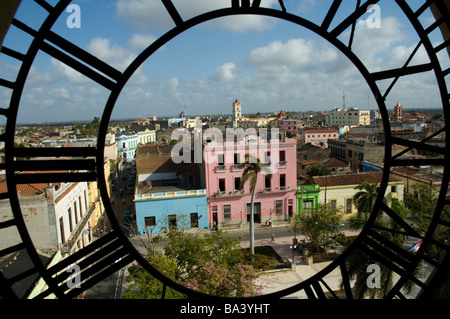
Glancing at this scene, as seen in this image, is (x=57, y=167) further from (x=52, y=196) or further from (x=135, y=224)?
(x=135, y=224)

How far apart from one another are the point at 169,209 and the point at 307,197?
9.96 metres

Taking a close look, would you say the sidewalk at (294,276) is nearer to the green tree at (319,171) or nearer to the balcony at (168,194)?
the balcony at (168,194)

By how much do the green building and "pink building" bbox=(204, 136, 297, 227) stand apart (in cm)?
39

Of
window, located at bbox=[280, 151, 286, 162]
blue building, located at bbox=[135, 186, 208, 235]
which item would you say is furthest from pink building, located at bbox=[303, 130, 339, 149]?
blue building, located at bbox=[135, 186, 208, 235]

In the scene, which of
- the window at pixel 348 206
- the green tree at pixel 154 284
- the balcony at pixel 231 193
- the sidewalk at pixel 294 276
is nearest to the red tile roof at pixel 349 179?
the window at pixel 348 206

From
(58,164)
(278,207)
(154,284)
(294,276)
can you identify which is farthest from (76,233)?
(278,207)

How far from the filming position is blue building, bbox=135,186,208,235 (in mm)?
22703

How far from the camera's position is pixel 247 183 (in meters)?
23.8

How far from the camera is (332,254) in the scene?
60.7 feet

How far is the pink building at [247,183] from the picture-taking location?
2339cm

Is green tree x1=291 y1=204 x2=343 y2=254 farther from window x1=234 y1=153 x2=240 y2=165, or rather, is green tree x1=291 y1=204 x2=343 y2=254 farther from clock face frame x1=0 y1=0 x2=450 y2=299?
clock face frame x1=0 y1=0 x2=450 y2=299

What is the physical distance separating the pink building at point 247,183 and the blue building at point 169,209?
0.73m

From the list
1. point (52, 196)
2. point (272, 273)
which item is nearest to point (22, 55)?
point (52, 196)
